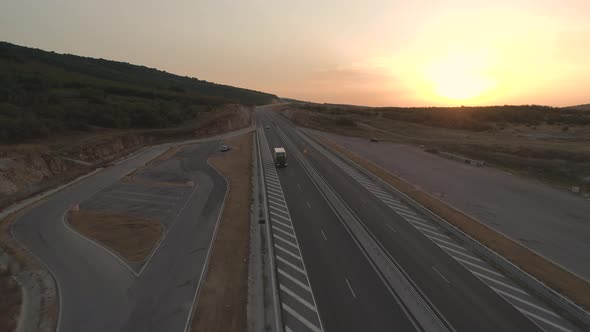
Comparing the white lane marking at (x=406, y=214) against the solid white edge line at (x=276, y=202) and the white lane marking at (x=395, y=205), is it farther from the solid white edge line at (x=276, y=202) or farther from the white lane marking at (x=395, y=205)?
the solid white edge line at (x=276, y=202)

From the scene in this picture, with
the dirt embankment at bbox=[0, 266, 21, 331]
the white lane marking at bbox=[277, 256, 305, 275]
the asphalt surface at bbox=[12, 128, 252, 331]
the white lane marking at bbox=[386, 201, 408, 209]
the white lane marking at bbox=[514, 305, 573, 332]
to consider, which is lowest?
the dirt embankment at bbox=[0, 266, 21, 331]

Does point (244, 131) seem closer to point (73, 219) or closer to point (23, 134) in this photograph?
point (23, 134)

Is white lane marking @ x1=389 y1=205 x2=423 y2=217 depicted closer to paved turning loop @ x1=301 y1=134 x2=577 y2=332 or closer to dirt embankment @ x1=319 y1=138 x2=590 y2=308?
paved turning loop @ x1=301 y1=134 x2=577 y2=332

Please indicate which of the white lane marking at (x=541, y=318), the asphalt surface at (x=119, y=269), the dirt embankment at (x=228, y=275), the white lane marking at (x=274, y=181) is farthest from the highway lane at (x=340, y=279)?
the white lane marking at (x=274, y=181)

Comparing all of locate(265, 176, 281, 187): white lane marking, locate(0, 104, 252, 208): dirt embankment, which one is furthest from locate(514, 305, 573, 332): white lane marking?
locate(0, 104, 252, 208): dirt embankment

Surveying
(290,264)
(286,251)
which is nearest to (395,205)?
(286,251)

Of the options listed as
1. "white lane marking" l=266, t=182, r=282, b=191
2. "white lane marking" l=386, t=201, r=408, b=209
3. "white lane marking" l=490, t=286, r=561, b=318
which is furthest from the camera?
"white lane marking" l=266, t=182, r=282, b=191
